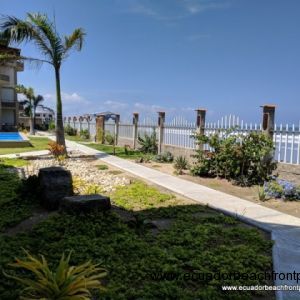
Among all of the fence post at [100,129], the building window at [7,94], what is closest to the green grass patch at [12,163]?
the fence post at [100,129]

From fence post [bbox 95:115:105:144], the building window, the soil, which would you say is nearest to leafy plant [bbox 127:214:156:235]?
the soil

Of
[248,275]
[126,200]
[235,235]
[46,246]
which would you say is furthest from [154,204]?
[248,275]

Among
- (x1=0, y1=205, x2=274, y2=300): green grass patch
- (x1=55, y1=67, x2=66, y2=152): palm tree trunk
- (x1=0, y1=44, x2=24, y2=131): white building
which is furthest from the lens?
(x1=0, y1=44, x2=24, y2=131): white building

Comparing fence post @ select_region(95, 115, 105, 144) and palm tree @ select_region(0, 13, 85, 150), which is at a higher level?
palm tree @ select_region(0, 13, 85, 150)

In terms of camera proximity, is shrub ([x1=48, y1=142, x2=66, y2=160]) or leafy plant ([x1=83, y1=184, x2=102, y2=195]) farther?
shrub ([x1=48, y1=142, x2=66, y2=160])

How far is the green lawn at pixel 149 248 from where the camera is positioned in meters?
3.71

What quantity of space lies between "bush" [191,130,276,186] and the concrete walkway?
125cm

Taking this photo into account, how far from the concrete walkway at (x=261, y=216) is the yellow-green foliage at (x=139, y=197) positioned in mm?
624

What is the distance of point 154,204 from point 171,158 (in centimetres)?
817

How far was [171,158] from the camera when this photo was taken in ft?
51.3

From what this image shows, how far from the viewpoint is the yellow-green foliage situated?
24.7 ft

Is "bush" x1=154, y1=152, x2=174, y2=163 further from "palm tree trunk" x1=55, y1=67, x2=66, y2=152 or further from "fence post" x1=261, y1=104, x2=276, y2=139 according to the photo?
"fence post" x1=261, y1=104, x2=276, y2=139

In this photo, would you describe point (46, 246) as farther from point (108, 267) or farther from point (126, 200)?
point (126, 200)

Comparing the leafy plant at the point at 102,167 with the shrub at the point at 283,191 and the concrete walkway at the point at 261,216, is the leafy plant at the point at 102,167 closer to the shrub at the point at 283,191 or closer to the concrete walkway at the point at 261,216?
the concrete walkway at the point at 261,216
